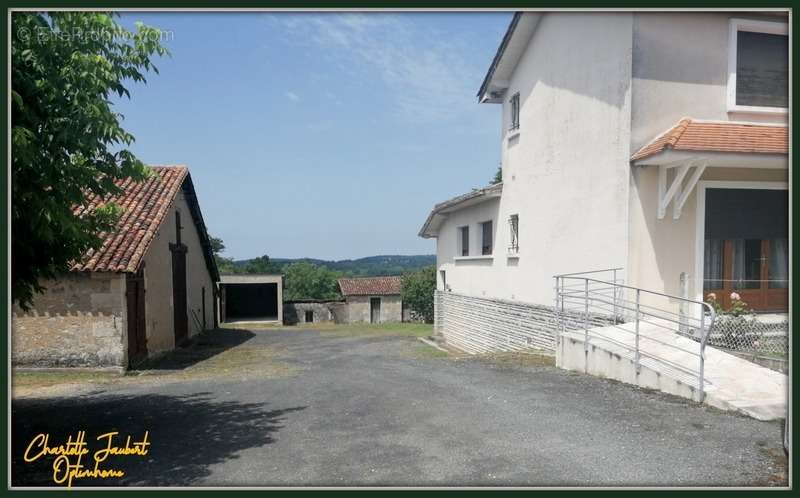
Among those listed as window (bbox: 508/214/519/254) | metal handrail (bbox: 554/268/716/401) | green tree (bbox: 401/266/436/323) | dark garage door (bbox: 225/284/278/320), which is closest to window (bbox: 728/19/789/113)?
metal handrail (bbox: 554/268/716/401)

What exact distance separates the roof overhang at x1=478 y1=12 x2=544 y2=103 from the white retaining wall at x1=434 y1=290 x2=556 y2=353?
597 centimetres

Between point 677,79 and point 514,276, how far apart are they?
6.18 metres

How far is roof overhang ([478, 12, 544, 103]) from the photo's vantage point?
12.8 meters

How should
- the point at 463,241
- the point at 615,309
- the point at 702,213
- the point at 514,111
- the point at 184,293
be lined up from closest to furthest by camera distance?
the point at 702,213 → the point at 615,309 → the point at 514,111 → the point at 184,293 → the point at 463,241

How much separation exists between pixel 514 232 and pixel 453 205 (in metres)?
3.81

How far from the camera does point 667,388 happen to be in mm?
7094

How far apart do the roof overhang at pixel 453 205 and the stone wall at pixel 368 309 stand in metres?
25.8

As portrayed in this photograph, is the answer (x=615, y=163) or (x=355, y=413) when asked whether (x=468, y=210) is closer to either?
(x=615, y=163)

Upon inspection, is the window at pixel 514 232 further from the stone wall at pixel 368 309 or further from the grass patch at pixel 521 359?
the stone wall at pixel 368 309

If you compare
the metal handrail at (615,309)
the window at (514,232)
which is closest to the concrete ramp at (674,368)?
the metal handrail at (615,309)

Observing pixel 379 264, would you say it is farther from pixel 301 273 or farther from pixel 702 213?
pixel 702 213

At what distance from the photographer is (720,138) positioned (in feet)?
29.5

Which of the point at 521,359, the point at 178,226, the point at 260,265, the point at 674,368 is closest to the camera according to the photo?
the point at 674,368

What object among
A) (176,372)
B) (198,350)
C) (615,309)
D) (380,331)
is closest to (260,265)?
(380,331)
